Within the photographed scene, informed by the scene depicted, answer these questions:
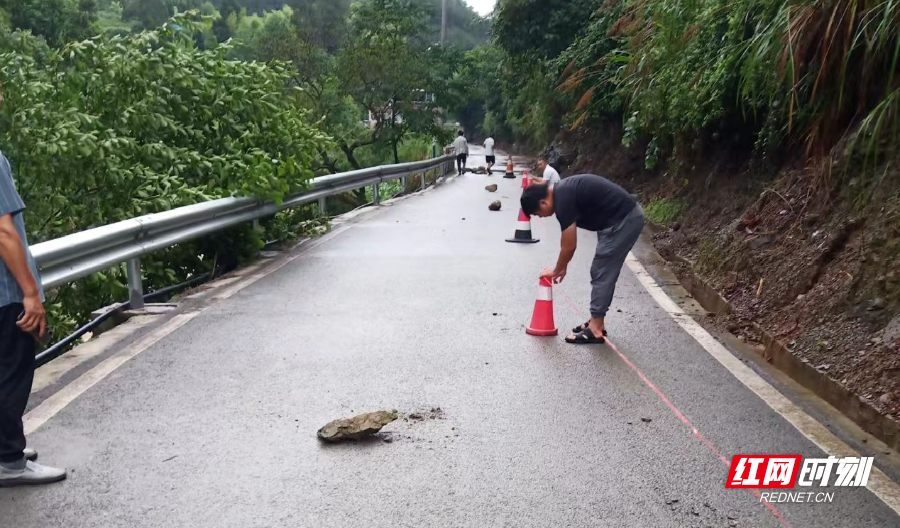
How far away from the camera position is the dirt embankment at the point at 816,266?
5.34 m

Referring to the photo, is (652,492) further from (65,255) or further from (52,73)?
(52,73)

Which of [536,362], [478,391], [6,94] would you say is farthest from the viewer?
[6,94]

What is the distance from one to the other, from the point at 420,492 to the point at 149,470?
1.34 meters

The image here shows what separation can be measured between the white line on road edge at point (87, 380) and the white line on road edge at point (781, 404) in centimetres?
421

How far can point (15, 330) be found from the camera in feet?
12.7

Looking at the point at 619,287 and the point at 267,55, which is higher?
the point at 267,55

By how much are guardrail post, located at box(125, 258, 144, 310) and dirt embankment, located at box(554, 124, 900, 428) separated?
5.11 m

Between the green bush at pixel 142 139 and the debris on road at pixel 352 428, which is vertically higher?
the green bush at pixel 142 139

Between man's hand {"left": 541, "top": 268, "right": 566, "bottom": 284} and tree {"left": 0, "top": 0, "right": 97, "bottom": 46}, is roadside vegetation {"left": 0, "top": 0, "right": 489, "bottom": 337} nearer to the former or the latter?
man's hand {"left": 541, "top": 268, "right": 566, "bottom": 284}

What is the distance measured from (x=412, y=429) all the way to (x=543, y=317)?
242 cm

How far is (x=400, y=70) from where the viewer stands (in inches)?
1273

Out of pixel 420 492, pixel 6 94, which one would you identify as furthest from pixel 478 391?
pixel 6 94

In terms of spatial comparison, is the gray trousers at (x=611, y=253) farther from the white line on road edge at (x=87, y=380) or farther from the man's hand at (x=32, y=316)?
the man's hand at (x=32, y=316)

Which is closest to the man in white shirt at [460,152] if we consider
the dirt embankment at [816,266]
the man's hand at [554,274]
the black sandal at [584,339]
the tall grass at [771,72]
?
the tall grass at [771,72]
